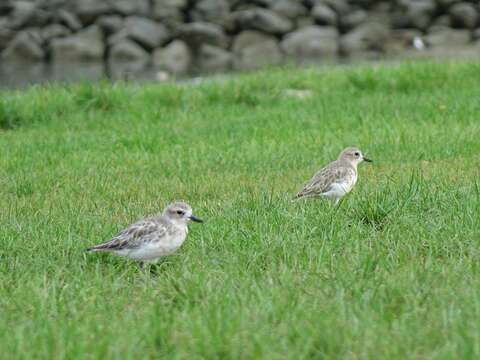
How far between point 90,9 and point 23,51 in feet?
9.91

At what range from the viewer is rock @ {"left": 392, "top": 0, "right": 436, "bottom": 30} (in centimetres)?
3284

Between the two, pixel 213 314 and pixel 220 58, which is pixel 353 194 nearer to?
pixel 213 314

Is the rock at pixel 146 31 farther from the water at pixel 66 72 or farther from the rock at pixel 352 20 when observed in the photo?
the rock at pixel 352 20

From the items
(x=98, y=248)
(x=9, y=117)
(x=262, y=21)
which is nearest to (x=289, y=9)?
(x=262, y=21)

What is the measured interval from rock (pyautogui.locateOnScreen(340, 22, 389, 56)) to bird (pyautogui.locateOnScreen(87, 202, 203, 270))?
24519 mm

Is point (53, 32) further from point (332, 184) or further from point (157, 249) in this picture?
point (157, 249)

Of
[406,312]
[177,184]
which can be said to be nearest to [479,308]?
[406,312]

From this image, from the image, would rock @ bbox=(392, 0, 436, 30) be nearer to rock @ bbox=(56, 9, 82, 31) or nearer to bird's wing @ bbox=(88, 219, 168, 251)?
rock @ bbox=(56, 9, 82, 31)

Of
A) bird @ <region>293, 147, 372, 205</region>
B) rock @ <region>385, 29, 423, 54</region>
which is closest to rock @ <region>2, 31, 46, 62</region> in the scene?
rock @ <region>385, 29, 423, 54</region>

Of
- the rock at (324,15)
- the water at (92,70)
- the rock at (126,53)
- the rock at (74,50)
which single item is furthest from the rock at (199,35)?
the rock at (324,15)

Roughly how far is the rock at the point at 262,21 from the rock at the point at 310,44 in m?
0.56

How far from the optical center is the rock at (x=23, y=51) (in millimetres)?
31781

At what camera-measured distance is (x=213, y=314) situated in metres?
5.55

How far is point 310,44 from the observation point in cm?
3183
